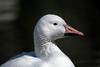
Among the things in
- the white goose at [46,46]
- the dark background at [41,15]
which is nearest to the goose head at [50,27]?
the white goose at [46,46]

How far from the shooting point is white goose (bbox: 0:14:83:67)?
166 inches

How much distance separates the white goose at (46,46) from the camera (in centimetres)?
421

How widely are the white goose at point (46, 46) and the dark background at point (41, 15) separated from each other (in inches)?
75.2

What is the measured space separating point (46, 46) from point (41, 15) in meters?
2.59

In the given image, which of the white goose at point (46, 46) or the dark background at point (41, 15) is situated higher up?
the white goose at point (46, 46)

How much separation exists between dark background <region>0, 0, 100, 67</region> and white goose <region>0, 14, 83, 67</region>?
1910 millimetres

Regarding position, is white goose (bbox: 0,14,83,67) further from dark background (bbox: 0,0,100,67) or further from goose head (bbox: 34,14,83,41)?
dark background (bbox: 0,0,100,67)

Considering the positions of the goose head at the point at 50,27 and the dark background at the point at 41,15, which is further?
the dark background at the point at 41,15

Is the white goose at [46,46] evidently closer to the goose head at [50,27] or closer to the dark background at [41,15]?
the goose head at [50,27]

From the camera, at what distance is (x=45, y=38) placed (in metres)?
4.27

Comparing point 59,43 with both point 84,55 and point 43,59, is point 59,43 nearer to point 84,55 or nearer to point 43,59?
point 84,55

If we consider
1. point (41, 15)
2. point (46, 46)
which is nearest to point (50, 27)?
point (46, 46)

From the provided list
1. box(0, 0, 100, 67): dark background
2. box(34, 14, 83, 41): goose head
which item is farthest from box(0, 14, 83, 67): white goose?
box(0, 0, 100, 67): dark background

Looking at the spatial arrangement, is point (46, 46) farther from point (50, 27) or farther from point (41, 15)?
point (41, 15)
